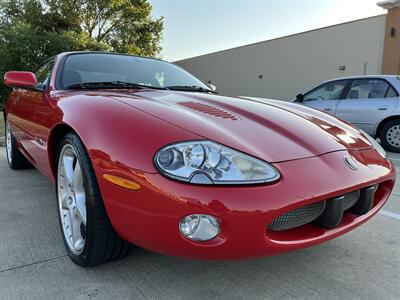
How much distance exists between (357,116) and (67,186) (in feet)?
18.1

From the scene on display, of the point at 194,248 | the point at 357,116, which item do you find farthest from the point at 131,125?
the point at 357,116

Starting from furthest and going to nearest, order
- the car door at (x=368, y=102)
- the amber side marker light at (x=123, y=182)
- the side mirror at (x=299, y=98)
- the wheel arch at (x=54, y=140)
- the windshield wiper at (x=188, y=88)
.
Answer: the side mirror at (x=299, y=98)
the car door at (x=368, y=102)
the windshield wiper at (x=188, y=88)
the wheel arch at (x=54, y=140)
the amber side marker light at (x=123, y=182)

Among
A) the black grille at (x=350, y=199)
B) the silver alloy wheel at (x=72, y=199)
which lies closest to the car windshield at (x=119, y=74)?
the silver alloy wheel at (x=72, y=199)

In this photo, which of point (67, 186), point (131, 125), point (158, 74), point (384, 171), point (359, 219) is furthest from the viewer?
point (158, 74)

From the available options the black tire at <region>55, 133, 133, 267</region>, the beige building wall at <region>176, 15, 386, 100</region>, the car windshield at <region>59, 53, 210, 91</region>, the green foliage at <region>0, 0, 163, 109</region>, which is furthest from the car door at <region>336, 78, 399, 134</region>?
the green foliage at <region>0, 0, 163, 109</region>

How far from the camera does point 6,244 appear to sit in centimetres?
225

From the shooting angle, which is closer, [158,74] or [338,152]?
[338,152]

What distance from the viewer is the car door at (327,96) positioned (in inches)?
265

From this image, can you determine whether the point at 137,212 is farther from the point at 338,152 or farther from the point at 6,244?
the point at 6,244

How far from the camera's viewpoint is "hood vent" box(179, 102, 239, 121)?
77.8 inches

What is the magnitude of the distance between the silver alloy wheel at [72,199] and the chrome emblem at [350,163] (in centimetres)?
132

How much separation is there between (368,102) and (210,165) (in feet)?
18.6

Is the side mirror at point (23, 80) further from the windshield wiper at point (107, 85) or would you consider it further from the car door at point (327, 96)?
the car door at point (327, 96)

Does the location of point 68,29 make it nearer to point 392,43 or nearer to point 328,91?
point 392,43
